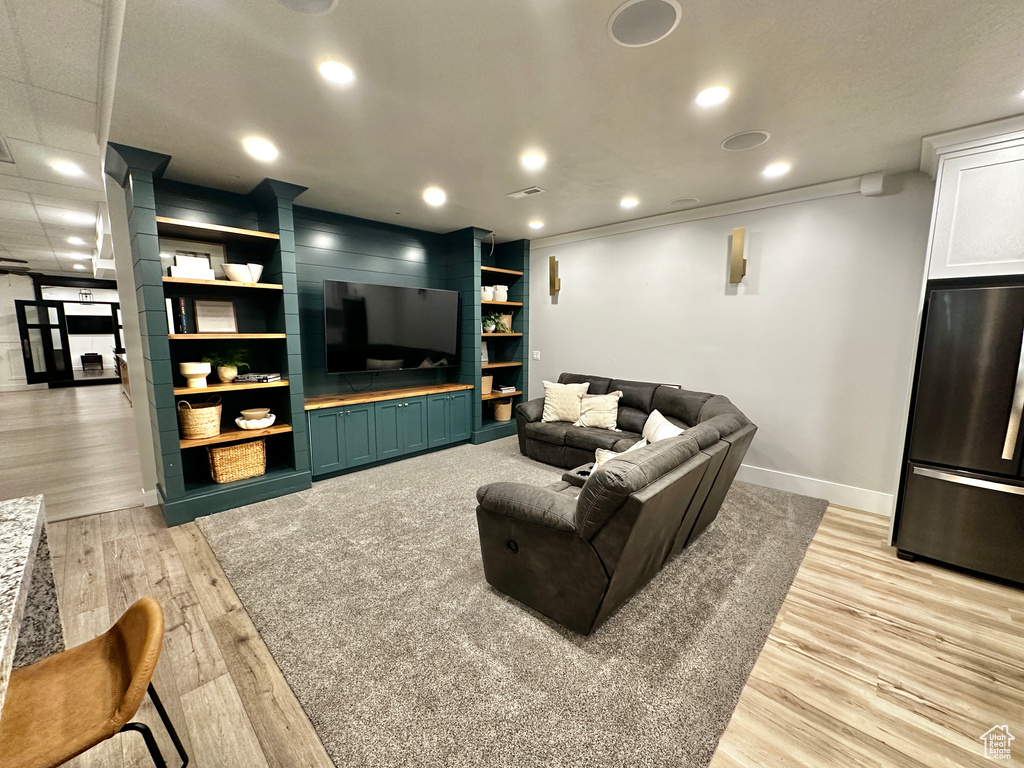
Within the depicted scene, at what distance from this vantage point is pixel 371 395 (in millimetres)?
4613

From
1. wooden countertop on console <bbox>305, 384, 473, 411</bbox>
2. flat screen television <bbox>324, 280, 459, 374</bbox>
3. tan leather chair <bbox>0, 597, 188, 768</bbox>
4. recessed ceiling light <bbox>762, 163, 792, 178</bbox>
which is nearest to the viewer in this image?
tan leather chair <bbox>0, 597, 188, 768</bbox>

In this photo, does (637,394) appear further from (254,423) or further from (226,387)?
(226,387)

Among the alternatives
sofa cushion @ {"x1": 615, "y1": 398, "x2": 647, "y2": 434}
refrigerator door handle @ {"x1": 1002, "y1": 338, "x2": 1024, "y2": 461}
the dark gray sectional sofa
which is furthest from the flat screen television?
refrigerator door handle @ {"x1": 1002, "y1": 338, "x2": 1024, "y2": 461}

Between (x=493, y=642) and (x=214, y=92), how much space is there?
9.99 feet

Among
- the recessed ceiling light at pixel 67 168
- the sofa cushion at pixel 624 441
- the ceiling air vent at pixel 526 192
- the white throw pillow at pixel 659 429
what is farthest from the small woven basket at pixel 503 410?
the recessed ceiling light at pixel 67 168

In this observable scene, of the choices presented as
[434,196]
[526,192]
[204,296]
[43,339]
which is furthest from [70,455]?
[43,339]

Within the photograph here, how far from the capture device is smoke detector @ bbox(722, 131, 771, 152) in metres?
2.58

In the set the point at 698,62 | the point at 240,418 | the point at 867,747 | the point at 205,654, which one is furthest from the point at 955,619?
the point at 240,418

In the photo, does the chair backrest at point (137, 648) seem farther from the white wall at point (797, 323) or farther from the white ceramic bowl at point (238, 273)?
the white wall at point (797, 323)

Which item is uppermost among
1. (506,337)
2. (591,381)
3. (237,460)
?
(506,337)

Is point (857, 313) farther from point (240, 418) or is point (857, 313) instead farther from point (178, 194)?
point (178, 194)

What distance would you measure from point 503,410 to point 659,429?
2.93m

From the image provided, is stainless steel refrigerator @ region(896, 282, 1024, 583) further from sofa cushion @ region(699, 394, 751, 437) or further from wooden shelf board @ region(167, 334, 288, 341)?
wooden shelf board @ region(167, 334, 288, 341)

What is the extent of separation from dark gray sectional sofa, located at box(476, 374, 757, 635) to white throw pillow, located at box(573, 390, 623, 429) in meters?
1.74
